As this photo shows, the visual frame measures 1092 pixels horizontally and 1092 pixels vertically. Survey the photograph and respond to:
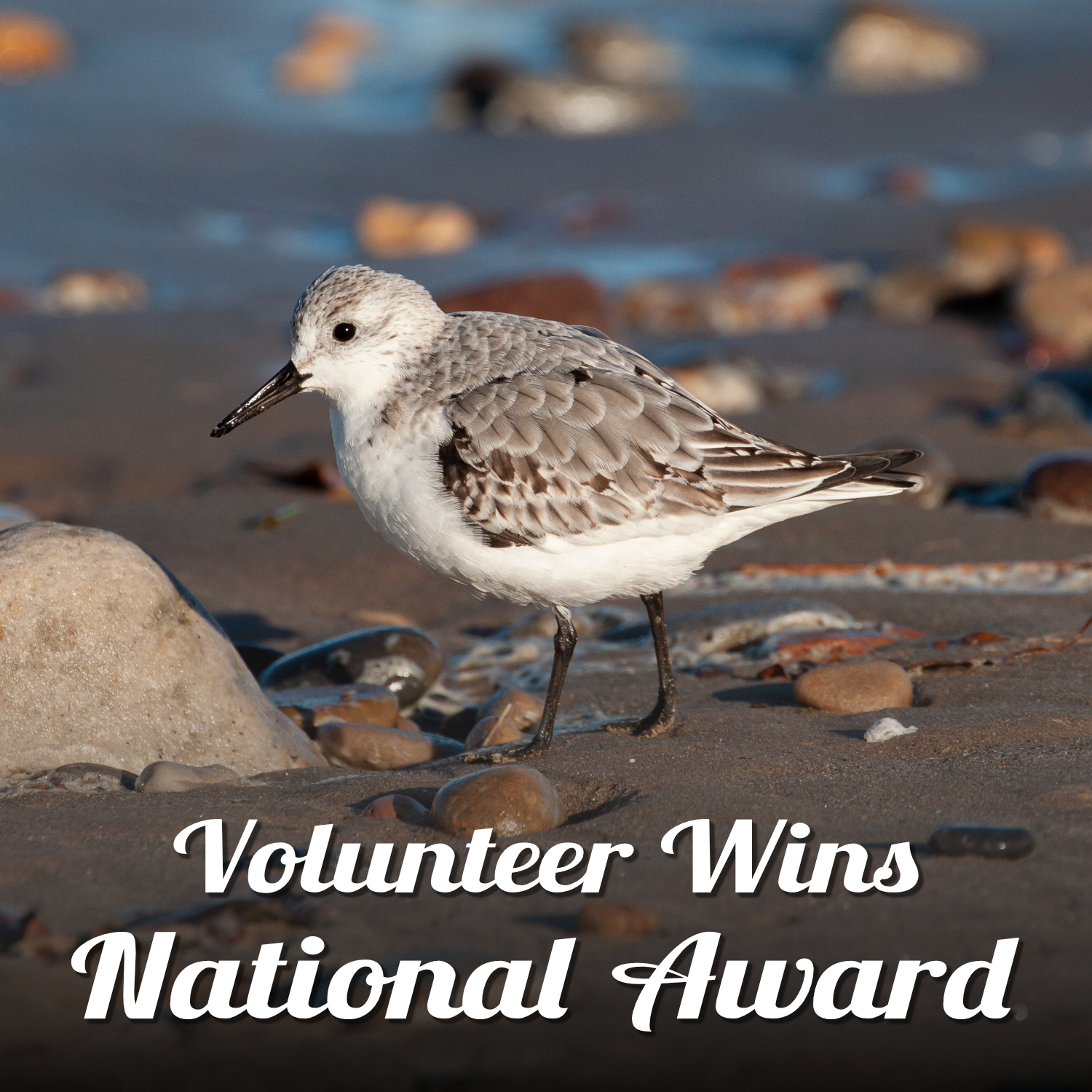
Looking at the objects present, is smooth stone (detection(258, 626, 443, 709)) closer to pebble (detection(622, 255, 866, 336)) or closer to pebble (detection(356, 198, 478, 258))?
pebble (detection(622, 255, 866, 336))

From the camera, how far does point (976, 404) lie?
9.98 meters

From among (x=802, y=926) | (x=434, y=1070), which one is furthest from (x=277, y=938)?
(x=802, y=926)

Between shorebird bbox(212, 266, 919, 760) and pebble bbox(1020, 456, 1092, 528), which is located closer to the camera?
shorebird bbox(212, 266, 919, 760)

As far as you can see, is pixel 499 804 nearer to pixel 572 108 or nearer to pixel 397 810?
pixel 397 810

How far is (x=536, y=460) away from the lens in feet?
15.9

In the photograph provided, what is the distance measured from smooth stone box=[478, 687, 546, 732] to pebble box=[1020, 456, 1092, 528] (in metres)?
3.28

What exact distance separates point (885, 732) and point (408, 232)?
32.9 feet

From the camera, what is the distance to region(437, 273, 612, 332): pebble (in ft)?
33.9

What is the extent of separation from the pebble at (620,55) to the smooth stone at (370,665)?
43.7ft

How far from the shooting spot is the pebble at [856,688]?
5.15 meters

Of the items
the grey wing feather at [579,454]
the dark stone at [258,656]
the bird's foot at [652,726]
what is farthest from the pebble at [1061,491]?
the dark stone at [258,656]

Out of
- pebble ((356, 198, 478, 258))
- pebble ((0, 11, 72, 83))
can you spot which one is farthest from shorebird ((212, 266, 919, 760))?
pebble ((0, 11, 72, 83))

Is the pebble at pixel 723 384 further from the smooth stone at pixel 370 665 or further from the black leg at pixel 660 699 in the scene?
the black leg at pixel 660 699

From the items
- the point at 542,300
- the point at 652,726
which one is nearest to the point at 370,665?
the point at 652,726
